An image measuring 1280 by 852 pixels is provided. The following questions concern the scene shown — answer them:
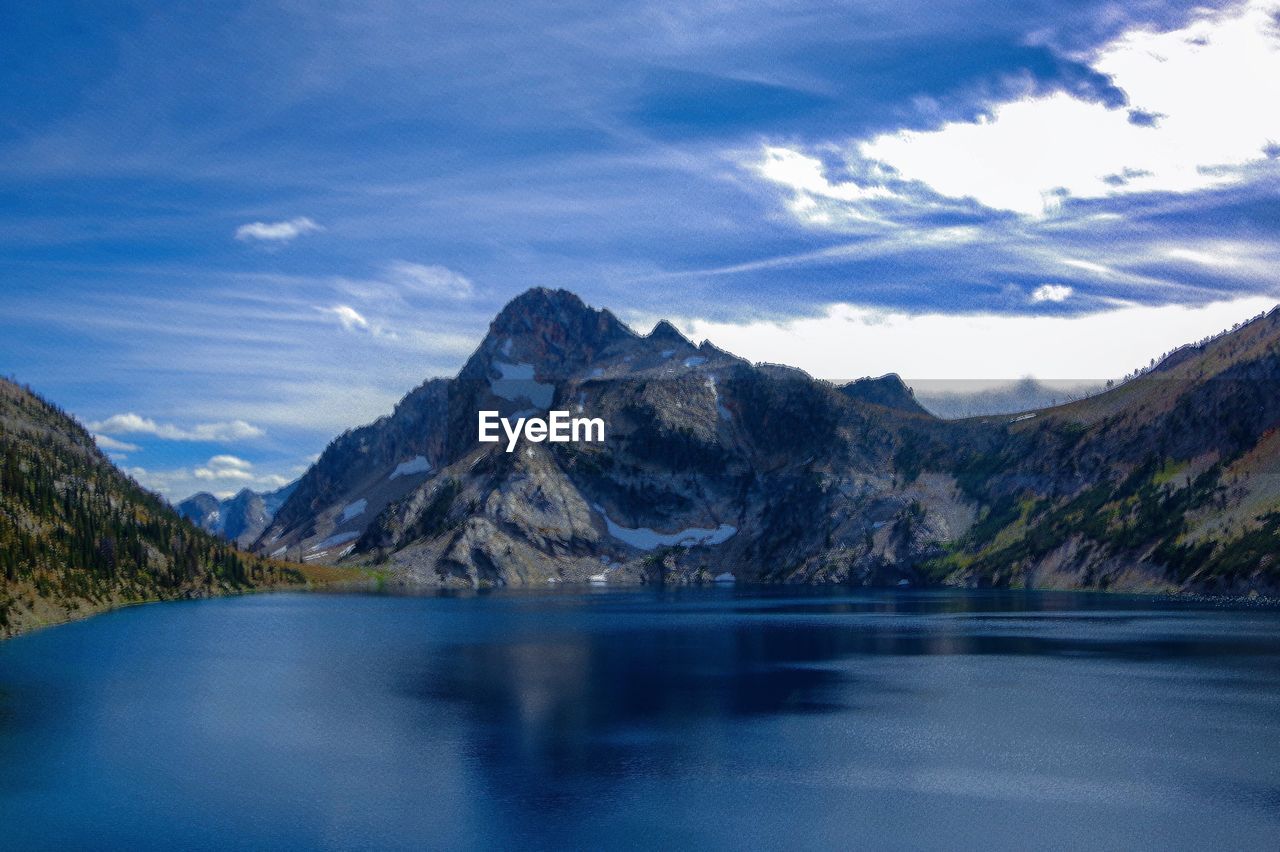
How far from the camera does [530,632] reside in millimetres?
172500

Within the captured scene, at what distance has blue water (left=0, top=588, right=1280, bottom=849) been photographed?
183ft

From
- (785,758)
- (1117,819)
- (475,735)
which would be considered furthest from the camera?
(475,735)

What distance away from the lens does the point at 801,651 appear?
139 meters

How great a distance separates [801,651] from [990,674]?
31.3m

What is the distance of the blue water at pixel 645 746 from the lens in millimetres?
55719

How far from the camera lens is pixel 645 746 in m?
75.9

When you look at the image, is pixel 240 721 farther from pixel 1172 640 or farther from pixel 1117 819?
pixel 1172 640

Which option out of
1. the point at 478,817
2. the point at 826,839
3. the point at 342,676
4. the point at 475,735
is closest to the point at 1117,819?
the point at 826,839

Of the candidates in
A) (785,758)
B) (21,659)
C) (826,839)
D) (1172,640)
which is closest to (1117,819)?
(826,839)

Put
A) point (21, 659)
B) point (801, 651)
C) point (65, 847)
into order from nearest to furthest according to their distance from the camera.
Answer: point (65, 847) → point (21, 659) → point (801, 651)

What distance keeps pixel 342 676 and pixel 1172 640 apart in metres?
107

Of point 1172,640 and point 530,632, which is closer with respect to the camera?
point 1172,640

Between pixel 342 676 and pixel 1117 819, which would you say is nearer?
pixel 1117 819

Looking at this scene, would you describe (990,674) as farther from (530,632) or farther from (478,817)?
(530,632)
